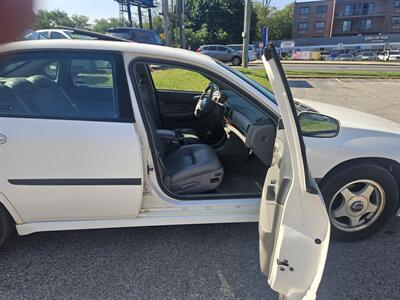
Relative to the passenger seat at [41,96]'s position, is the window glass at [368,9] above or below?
above

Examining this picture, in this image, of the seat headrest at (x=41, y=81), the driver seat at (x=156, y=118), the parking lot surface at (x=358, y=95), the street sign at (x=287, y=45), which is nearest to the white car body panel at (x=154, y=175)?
the seat headrest at (x=41, y=81)

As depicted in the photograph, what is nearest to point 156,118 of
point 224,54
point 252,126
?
point 252,126

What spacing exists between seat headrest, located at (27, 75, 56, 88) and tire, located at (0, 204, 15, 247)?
0.91 metres

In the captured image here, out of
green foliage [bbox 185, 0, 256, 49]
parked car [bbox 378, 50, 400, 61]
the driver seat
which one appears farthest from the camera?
green foliage [bbox 185, 0, 256, 49]

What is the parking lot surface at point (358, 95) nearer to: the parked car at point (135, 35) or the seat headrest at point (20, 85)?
the seat headrest at point (20, 85)

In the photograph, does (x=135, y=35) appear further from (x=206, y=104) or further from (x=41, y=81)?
(x=41, y=81)

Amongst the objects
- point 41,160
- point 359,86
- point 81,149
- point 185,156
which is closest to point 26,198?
point 41,160

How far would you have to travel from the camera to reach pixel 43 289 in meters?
2.01

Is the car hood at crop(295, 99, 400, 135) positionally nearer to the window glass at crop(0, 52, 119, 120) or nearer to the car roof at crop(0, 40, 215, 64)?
the car roof at crop(0, 40, 215, 64)

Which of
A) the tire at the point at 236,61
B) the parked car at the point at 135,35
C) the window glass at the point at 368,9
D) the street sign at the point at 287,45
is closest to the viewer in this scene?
the parked car at the point at 135,35

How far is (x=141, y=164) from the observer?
6.73ft

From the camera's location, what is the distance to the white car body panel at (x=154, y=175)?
210 centimetres

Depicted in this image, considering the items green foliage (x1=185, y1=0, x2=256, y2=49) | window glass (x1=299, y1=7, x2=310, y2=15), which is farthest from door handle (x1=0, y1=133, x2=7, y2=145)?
window glass (x1=299, y1=7, x2=310, y2=15)

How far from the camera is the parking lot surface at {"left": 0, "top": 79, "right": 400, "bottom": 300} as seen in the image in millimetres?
2004
